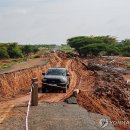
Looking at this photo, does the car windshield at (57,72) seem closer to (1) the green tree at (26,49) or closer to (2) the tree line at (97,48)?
(2) the tree line at (97,48)

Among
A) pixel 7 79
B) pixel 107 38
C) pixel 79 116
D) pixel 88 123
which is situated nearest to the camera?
pixel 88 123

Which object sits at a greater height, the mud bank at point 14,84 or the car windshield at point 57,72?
the car windshield at point 57,72

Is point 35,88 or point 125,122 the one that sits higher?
point 35,88

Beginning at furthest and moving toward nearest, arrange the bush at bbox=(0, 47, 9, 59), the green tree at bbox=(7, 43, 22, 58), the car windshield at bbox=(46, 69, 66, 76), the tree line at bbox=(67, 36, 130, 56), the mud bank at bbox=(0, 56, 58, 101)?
1. the tree line at bbox=(67, 36, 130, 56)
2. the green tree at bbox=(7, 43, 22, 58)
3. the bush at bbox=(0, 47, 9, 59)
4. the car windshield at bbox=(46, 69, 66, 76)
5. the mud bank at bbox=(0, 56, 58, 101)

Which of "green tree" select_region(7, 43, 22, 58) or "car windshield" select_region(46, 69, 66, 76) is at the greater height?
"car windshield" select_region(46, 69, 66, 76)

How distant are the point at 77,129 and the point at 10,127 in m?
2.73

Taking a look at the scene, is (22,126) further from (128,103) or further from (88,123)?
(128,103)

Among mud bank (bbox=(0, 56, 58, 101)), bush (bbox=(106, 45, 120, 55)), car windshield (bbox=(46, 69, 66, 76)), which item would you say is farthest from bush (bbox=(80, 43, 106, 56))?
car windshield (bbox=(46, 69, 66, 76))

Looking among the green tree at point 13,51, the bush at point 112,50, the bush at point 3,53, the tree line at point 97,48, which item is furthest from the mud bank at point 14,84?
the bush at point 112,50

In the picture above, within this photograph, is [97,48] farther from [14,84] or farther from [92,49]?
[14,84]

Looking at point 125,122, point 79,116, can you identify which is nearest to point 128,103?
point 125,122

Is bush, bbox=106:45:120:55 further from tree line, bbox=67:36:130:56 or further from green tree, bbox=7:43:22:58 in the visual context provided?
green tree, bbox=7:43:22:58

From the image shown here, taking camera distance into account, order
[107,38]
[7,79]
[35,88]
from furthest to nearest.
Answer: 1. [107,38]
2. [7,79]
3. [35,88]

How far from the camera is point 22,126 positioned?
17.6m
